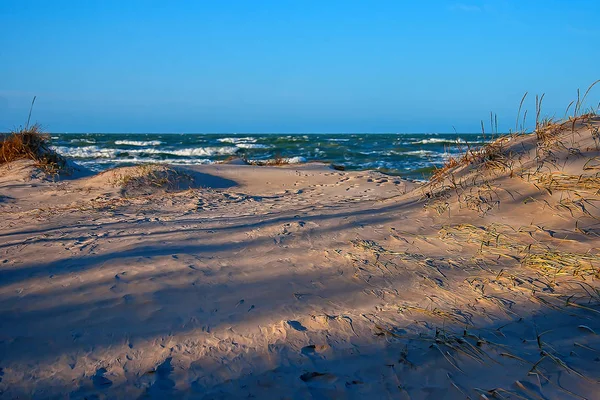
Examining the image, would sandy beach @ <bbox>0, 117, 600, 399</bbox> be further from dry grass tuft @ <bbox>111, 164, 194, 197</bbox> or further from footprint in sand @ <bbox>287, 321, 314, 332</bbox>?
dry grass tuft @ <bbox>111, 164, 194, 197</bbox>

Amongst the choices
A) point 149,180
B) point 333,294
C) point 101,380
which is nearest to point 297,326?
point 333,294

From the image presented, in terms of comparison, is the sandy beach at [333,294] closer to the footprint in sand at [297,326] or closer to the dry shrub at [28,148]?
the footprint in sand at [297,326]

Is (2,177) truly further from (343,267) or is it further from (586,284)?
(586,284)

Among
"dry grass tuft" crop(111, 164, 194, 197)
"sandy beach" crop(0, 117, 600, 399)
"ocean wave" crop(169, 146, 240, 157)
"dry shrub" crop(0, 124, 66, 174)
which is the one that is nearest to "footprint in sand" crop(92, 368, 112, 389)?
"sandy beach" crop(0, 117, 600, 399)

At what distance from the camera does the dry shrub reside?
817 centimetres

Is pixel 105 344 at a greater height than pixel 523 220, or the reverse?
pixel 523 220

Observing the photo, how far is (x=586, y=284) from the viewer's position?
2359 millimetres

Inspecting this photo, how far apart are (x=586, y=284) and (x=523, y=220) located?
45.4 inches

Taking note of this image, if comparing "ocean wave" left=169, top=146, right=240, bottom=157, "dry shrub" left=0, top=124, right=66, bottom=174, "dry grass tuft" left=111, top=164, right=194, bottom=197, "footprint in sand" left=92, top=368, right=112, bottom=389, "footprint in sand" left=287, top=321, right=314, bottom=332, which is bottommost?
"ocean wave" left=169, top=146, right=240, bottom=157

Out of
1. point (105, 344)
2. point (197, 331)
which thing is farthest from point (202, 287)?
point (105, 344)

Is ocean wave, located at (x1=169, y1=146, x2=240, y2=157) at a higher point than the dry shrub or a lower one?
lower

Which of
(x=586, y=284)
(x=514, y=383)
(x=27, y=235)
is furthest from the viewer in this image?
(x=27, y=235)

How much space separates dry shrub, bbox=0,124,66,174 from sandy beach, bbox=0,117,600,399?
4007mm

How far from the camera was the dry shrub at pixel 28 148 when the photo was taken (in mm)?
8172
